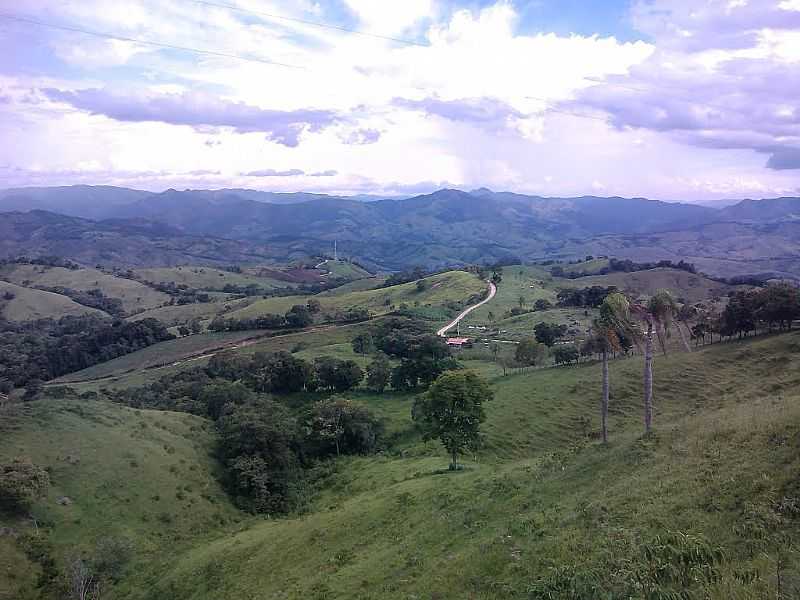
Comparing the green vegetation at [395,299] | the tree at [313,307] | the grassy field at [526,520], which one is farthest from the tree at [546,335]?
the tree at [313,307]

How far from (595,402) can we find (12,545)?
45.1 metres

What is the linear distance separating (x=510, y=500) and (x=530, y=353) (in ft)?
165

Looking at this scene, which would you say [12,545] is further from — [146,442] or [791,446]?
[791,446]

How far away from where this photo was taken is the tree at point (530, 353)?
72.0m

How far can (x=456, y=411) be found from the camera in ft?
121

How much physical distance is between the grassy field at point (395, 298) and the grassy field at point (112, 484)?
98655 millimetres

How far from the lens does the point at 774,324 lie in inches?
2293

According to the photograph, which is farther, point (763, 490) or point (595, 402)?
point (595, 402)

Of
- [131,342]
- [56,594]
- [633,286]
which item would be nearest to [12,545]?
[56,594]

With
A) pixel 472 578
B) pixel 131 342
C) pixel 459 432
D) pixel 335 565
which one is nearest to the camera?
pixel 472 578

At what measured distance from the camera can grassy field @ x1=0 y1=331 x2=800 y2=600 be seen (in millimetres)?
15555

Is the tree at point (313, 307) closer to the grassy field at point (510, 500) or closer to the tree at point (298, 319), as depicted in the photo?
the tree at point (298, 319)

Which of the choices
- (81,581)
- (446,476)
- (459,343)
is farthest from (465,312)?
(81,581)

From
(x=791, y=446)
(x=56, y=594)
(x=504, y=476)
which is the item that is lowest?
(x=56, y=594)
